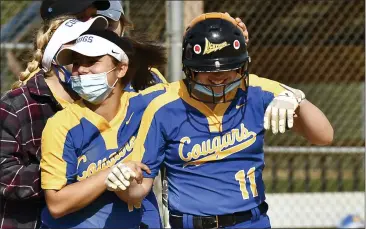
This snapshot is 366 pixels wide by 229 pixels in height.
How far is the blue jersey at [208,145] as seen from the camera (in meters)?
3.24

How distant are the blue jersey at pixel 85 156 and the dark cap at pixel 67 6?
Result: 558mm

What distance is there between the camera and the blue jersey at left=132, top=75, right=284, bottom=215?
3.24 meters

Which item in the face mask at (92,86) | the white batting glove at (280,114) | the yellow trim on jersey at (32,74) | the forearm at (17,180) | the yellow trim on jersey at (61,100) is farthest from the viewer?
the yellow trim on jersey at (32,74)

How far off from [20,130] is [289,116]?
129 cm

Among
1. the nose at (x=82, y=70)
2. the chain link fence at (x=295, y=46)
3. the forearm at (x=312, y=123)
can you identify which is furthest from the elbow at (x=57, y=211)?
the chain link fence at (x=295, y=46)

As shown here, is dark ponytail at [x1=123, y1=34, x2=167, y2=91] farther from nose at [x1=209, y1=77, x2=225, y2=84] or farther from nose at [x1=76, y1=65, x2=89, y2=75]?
nose at [x1=209, y1=77, x2=225, y2=84]

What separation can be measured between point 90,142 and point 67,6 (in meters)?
0.80

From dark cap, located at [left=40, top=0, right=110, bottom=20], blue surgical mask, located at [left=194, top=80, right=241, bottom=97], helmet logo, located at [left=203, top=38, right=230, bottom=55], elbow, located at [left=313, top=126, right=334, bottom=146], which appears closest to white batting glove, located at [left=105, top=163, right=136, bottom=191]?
blue surgical mask, located at [left=194, top=80, right=241, bottom=97]

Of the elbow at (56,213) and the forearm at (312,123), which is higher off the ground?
the forearm at (312,123)

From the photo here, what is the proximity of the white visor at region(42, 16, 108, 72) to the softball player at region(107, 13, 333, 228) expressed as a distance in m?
0.50

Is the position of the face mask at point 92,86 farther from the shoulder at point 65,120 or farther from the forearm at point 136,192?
the forearm at point 136,192

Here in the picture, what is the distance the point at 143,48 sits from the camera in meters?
3.78

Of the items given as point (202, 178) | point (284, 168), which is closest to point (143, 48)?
point (202, 178)

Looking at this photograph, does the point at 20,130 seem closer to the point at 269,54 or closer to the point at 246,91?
the point at 246,91
